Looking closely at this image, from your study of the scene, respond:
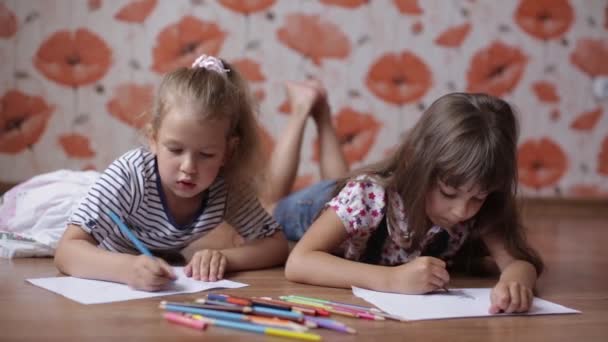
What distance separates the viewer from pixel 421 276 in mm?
1108

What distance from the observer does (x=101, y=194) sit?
122 cm

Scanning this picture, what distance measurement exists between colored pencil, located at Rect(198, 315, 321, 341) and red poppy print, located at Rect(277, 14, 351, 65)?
5.83 ft

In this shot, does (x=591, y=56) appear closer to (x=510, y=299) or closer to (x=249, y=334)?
(x=510, y=299)

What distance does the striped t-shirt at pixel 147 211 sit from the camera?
4.00ft

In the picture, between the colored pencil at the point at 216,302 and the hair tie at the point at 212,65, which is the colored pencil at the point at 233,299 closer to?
the colored pencil at the point at 216,302

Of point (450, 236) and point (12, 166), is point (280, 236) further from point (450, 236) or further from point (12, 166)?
point (12, 166)

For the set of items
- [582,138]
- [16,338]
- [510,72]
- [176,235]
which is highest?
[510,72]

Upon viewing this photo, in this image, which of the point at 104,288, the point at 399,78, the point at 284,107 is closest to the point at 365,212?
the point at 104,288

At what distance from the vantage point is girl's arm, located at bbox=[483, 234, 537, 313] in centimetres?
107

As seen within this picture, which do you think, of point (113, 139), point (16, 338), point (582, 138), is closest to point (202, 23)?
point (113, 139)

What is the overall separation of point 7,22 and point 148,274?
1.62 meters

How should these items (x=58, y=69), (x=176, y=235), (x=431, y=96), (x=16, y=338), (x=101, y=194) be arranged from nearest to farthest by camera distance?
(x=16, y=338)
(x=101, y=194)
(x=176, y=235)
(x=58, y=69)
(x=431, y=96)

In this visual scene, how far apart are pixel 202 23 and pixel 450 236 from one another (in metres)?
1.46

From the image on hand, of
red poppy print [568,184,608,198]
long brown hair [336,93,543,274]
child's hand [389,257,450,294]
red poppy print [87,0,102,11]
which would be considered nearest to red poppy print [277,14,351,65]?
red poppy print [87,0,102,11]
